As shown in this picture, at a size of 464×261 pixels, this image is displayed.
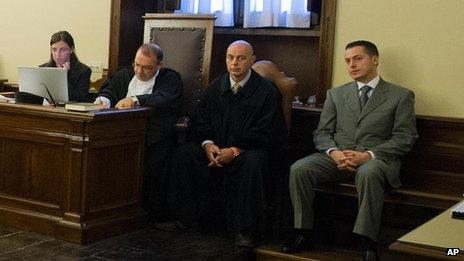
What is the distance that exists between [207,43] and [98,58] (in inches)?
43.9

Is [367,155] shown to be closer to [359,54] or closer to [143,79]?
[359,54]

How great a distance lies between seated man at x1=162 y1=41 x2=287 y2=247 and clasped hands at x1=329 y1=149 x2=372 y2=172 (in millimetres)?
467


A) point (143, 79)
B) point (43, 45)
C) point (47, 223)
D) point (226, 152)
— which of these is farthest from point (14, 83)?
point (226, 152)

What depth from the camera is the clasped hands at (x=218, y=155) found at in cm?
400

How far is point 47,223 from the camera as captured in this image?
3945 millimetres

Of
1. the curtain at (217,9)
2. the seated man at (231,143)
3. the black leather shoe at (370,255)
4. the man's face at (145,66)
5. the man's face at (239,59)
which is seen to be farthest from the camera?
the curtain at (217,9)

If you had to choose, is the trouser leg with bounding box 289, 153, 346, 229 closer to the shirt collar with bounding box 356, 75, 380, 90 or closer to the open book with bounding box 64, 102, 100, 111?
the shirt collar with bounding box 356, 75, 380, 90

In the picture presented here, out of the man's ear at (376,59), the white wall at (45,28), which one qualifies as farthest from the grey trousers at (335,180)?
the white wall at (45,28)

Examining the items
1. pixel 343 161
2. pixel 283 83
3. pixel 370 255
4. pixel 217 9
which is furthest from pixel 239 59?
pixel 370 255

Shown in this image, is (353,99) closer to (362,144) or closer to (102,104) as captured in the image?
(362,144)

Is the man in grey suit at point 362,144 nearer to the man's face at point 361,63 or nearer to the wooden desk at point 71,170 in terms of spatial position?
the man's face at point 361,63

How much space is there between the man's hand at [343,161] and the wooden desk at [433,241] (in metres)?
1.66

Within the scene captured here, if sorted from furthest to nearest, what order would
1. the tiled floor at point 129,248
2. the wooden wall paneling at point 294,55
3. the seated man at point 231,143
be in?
the wooden wall paneling at point 294,55 → the seated man at point 231,143 → the tiled floor at point 129,248

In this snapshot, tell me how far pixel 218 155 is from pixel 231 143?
0.59 ft
